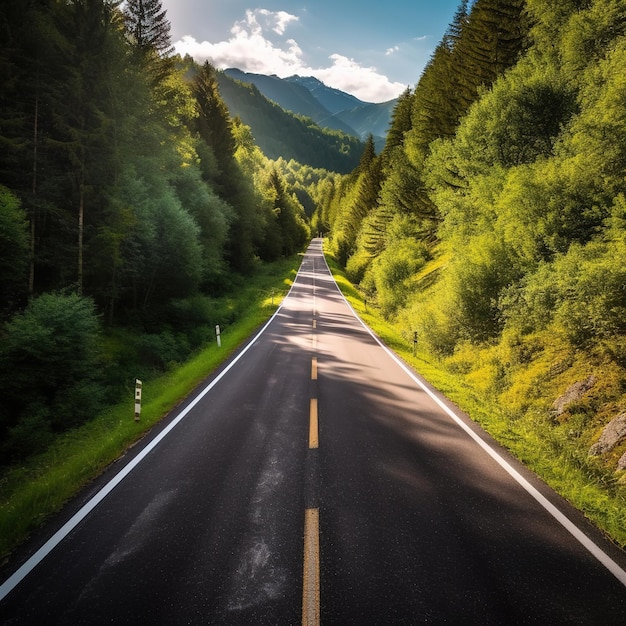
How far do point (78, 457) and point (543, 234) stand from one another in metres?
14.1

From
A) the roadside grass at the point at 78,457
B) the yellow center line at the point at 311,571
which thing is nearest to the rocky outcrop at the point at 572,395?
the yellow center line at the point at 311,571

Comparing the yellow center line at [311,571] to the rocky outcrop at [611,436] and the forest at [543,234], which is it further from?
the rocky outcrop at [611,436]

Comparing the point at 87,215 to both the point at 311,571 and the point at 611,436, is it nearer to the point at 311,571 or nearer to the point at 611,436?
the point at 311,571

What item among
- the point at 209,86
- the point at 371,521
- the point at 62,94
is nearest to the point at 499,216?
the point at 371,521

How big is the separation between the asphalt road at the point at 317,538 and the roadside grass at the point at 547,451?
305 mm

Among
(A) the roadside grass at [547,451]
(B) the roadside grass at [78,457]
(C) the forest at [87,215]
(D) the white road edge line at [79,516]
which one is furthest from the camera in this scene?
(C) the forest at [87,215]

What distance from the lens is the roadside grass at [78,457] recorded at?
4.87m

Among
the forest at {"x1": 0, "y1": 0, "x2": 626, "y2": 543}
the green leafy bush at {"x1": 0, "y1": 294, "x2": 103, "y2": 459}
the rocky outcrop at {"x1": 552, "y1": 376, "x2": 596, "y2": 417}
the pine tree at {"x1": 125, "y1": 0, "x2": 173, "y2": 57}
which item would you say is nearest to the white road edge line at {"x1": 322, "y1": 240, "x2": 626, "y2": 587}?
the forest at {"x1": 0, "y1": 0, "x2": 626, "y2": 543}

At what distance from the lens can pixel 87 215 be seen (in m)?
16.6

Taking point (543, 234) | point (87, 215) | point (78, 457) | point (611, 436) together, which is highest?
point (87, 215)

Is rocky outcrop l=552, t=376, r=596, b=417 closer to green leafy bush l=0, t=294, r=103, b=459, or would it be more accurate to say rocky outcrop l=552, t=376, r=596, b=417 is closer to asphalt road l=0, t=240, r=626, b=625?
asphalt road l=0, t=240, r=626, b=625

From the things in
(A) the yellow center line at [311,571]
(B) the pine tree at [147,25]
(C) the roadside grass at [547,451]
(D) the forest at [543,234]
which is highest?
(B) the pine tree at [147,25]

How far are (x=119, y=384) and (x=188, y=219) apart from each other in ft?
38.8

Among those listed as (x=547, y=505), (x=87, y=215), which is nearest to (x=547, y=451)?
(x=547, y=505)
